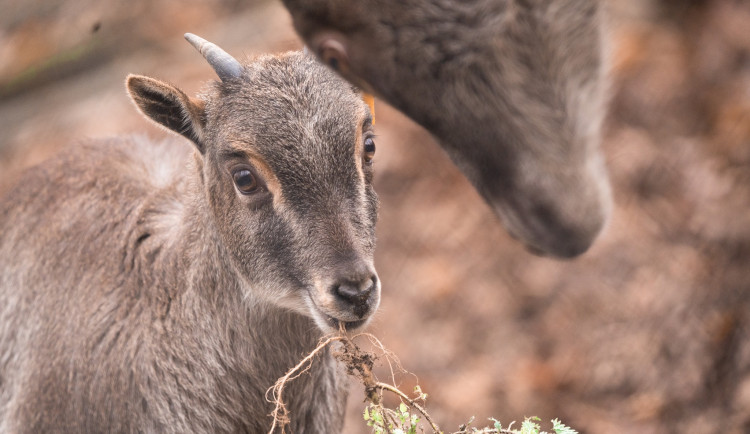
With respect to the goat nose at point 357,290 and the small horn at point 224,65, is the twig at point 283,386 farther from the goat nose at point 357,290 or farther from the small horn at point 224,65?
the small horn at point 224,65

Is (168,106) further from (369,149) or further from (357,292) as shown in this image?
(357,292)

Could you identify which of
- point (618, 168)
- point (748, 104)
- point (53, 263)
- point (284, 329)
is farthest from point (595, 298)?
point (53, 263)

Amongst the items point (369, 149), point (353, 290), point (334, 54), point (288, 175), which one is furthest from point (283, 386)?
point (334, 54)

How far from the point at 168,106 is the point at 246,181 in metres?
0.53

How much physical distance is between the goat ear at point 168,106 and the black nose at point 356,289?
98cm

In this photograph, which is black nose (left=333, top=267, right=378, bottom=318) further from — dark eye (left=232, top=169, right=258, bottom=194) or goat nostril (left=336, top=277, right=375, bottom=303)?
dark eye (left=232, top=169, right=258, bottom=194)

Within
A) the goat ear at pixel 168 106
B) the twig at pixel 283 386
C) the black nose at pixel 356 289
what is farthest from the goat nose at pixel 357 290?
the goat ear at pixel 168 106

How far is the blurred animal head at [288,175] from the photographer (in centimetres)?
338

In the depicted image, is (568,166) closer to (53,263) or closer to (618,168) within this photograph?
(53,263)

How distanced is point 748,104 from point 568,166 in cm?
559

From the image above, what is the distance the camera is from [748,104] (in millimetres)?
6867

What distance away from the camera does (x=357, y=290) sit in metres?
3.29

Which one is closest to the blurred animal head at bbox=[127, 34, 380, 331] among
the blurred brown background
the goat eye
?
the goat eye

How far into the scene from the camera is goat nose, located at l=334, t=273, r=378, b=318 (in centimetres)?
328
